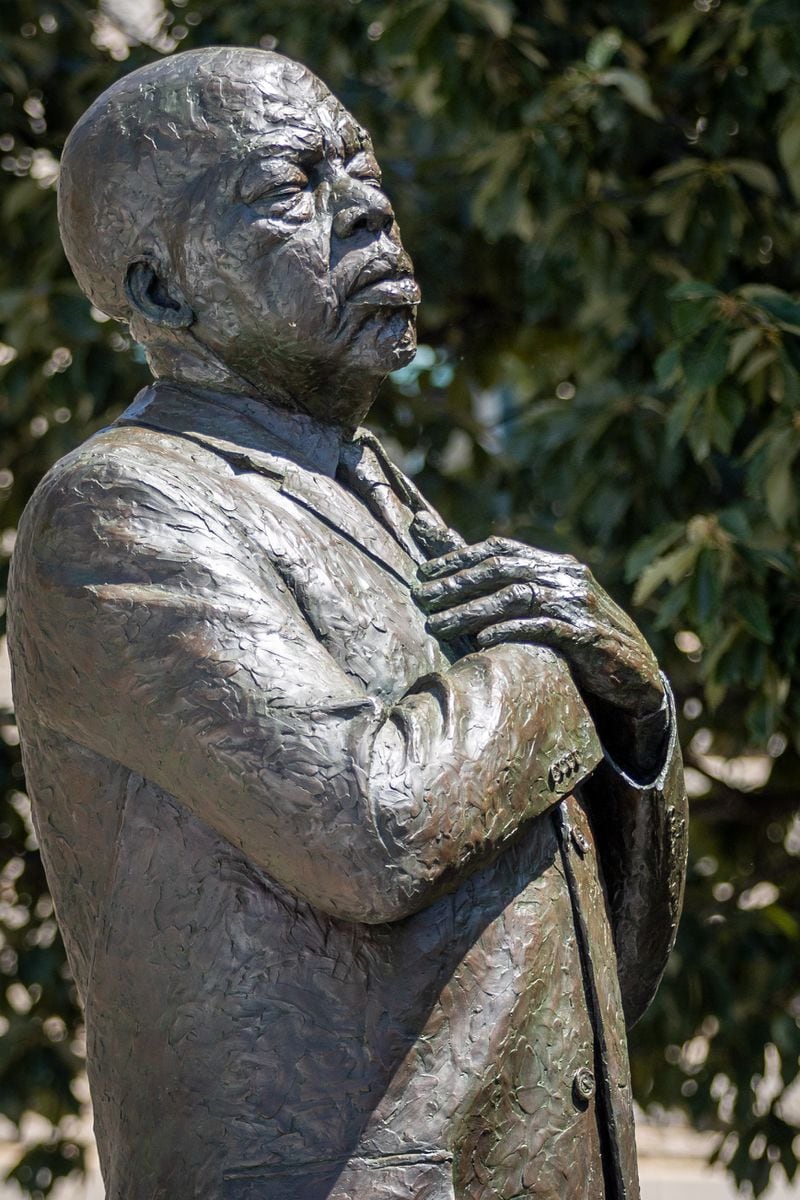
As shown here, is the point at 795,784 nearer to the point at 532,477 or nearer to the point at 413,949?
the point at 532,477

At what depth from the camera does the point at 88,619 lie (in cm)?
265

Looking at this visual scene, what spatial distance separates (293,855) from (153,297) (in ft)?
2.78

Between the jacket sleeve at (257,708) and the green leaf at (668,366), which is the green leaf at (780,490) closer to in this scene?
the green leaf at (668,366)

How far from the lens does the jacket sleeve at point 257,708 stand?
2.55 meters

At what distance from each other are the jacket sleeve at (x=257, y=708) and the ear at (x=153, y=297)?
1.00ft

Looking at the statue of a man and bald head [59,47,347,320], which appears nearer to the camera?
the statue of a man

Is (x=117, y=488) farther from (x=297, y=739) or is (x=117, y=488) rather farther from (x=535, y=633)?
(x=535, y=633)

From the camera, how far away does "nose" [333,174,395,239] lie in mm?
2939

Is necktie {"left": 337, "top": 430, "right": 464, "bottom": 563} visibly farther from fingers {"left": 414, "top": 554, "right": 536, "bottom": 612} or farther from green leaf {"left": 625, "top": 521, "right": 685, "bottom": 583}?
green leaf {"left": 625, "top": 521, "right": 685, "bottom": 583}

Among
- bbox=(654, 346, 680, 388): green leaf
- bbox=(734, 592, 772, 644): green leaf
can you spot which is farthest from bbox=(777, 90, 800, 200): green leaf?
bbox=(734, 592, 772, 644): green leaf

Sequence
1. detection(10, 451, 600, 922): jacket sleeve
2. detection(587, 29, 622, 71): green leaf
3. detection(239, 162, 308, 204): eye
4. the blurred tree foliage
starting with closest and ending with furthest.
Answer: detection(10, 451, 600, 922): jacket sleeve → detection(239, 162, 308, 204): eye → the blurred tree foliage → detection(587, 29, 622, 71): green leaf

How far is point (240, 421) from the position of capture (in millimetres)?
2979

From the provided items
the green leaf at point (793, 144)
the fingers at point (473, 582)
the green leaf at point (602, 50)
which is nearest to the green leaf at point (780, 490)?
the green leaf at point (793, 144)

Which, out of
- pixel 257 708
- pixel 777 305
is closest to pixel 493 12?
pixel 777 305
